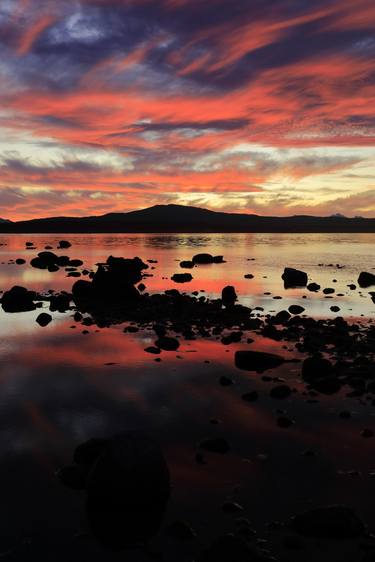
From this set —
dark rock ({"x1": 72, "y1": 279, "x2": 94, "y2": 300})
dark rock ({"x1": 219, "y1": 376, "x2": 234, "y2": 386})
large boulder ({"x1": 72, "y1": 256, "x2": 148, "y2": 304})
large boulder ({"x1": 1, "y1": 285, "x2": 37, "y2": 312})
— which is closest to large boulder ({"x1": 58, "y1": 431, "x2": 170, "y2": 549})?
dark rock ({"x1": 219, "y1": 376, "x2": 234, "y2": 386})

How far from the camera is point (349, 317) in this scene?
75.2ft

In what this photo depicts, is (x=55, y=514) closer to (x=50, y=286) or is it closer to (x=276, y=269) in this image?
(x=50, y=286)

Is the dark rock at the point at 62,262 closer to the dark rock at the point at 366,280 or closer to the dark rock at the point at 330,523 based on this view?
the dark rock at the point at 366,280

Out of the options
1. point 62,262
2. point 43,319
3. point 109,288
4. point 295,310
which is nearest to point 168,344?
point 43,319

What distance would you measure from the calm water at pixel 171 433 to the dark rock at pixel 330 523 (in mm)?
346

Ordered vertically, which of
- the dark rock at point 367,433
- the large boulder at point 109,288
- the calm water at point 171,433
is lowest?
the calm water at point 171,433

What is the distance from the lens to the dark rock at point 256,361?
14.4 m

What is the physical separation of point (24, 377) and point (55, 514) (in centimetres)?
698

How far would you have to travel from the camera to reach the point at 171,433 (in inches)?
399

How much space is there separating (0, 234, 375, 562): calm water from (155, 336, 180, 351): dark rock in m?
0.35

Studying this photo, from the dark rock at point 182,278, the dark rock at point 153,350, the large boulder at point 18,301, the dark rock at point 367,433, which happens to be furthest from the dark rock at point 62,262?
the dark rock at point 367,433

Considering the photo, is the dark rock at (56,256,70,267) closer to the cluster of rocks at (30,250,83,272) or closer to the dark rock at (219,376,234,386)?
the cluster of rocks at (30,250,83,272)

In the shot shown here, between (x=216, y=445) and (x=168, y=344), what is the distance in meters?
7.78

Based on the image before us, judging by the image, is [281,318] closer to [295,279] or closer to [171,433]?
[171,433]
